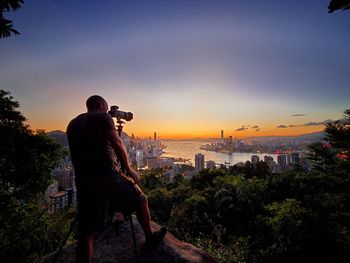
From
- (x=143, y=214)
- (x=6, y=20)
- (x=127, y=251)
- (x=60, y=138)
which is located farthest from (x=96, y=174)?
(x=60, y=138)

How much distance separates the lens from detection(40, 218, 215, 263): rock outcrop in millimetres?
3024

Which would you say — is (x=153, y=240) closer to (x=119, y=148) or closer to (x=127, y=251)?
(x=127, y=251)

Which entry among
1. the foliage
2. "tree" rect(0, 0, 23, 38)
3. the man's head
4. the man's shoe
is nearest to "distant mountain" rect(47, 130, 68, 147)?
the foliage

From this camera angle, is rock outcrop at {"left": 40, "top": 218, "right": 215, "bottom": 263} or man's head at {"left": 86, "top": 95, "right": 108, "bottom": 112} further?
rock outcrop at {"left": 40, "top": 218, "right": 215, "bottom": 263}

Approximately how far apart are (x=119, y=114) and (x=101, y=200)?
3.95ft

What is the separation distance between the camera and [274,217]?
1007cm

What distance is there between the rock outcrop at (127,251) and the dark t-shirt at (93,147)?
4.41 ft

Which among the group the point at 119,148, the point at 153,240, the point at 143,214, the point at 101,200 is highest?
the point at 119,148

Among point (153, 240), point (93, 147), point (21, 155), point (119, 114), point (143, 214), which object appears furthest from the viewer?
point (21, 155)

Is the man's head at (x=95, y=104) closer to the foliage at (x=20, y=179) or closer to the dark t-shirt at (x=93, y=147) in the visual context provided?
the dark t-shirt at (x=93, y=147)

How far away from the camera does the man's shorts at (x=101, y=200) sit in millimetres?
2582

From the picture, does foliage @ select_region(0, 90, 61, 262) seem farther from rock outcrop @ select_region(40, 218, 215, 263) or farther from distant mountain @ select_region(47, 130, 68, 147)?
rock outcrop @ select_region(40, 218, 215, 263)

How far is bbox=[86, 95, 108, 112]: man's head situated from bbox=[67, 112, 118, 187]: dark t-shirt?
8.9 inches

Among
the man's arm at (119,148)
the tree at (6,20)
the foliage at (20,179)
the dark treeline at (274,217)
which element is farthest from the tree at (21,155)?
the man's arm at (119,148)
